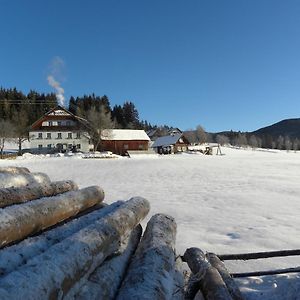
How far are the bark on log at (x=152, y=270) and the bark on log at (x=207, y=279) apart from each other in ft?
1.16

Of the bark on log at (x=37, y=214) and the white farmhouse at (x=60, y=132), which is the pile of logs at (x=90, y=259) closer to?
the bark on log at (x=37, y=214)

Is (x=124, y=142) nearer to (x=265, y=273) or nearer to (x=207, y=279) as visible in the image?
(x=265, y=273)

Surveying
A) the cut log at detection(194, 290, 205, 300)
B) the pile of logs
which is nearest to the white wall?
the pile of logs

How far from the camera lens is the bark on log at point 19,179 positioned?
7.08m

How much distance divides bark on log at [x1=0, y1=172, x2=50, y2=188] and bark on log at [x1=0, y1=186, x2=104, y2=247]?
1.23 metres

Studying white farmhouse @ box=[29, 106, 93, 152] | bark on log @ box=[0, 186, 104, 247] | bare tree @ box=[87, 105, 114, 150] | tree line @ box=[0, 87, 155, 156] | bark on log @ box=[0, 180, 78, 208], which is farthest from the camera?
tree line @ box=[0, 87, 155, 156]

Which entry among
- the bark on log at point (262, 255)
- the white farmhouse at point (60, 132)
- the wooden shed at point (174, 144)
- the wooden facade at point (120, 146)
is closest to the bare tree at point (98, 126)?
the white farmhouse at point (60, 132)

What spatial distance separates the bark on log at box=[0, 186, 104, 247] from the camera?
4.39 m

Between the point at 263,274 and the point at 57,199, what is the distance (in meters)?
3.42

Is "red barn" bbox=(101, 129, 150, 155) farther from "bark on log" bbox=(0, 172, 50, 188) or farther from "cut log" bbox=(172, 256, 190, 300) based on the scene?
"cut log" bbox=(172, 256, 190, 300)

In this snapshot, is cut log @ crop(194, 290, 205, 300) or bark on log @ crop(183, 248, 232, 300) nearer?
bark on log @ crop(183, 248, 232, 300)

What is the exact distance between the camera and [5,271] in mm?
3225

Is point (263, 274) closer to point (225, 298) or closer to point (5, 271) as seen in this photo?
point (225, 298)

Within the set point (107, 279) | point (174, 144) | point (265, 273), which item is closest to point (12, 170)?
point (107, 279)
